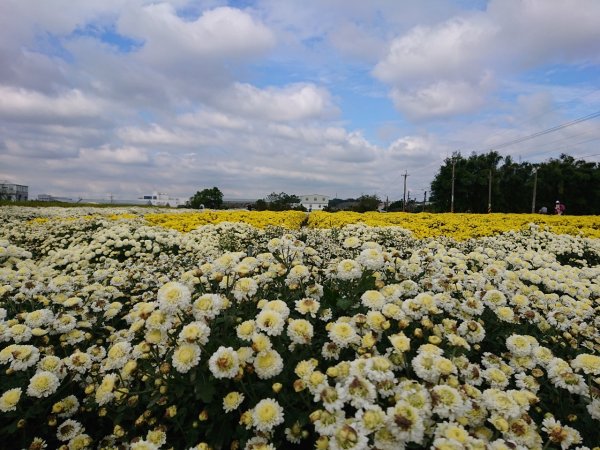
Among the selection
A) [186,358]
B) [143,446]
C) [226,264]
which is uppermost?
[226,264]

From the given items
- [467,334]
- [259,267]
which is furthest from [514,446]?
[259,267]

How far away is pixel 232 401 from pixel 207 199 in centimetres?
5172

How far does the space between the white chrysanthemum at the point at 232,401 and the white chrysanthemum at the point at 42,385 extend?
47.4 inches

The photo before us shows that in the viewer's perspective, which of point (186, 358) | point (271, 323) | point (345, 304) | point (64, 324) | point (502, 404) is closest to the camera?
point (502, 404)

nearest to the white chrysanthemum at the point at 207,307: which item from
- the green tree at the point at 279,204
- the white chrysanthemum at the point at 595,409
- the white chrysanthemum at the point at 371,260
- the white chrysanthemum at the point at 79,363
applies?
the white chrysanthemum at the point at 79,363

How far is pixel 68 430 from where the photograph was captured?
236 centimetres

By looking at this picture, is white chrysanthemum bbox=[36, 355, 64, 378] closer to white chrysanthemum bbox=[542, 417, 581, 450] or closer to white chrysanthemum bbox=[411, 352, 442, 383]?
white chrysanthemum bbox=[411, 352, 442, 383]

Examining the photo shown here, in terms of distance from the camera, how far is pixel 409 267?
130 inches

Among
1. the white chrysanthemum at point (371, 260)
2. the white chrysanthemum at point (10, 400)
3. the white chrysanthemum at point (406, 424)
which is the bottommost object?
the white chrysanthemum at point (10, 400)

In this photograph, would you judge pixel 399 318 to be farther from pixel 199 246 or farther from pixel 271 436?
pixel 199 246

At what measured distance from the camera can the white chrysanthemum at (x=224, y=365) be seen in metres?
1.80

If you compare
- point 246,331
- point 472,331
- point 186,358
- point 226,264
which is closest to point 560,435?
point 472,331

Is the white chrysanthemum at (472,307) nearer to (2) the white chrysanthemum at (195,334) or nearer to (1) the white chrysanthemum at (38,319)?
(2) the white chrysanthemum at (195,334)

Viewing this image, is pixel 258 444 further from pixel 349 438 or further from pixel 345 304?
pixel 345 304
